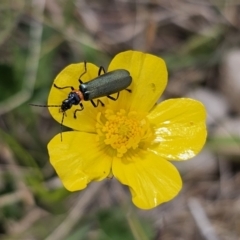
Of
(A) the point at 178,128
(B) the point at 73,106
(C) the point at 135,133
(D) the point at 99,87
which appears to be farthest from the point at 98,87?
(A) the point at 178,128

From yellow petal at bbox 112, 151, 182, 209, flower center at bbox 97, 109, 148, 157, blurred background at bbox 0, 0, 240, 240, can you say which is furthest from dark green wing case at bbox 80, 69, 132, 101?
blurred background at bbox 0, 0, 240, 240

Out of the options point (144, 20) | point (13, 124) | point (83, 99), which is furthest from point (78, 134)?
point (144, 20)

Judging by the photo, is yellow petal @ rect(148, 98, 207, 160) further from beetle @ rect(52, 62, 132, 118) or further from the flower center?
beetle @ rect(52, 62, 132, 118)

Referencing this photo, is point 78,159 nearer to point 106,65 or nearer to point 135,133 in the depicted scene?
point 135,133

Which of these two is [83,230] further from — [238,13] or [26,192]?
[238,13]

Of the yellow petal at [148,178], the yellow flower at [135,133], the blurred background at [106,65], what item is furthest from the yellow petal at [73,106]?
the blurred background at [106,65]

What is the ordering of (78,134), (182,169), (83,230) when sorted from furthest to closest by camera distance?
1. (182,169)
2. (83,230)
3. (78,134)
